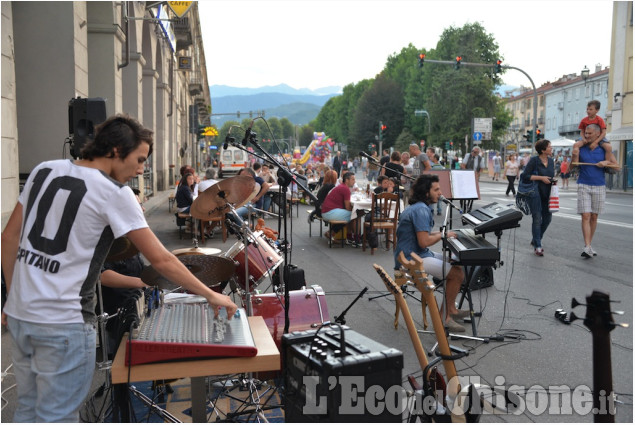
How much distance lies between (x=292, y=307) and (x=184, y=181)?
8920 millimetres

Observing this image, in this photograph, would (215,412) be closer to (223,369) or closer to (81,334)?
(223,369)

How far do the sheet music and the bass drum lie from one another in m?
3.86

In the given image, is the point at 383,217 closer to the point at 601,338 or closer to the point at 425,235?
the point at 425,235

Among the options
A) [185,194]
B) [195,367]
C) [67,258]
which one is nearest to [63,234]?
[67,258]

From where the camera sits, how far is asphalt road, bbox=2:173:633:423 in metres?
4.39

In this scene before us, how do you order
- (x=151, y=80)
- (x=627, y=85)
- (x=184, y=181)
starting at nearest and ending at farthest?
(x=184, y=181), (x=151, y=80), (x=627, y=85)

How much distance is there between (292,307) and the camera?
4613 mm

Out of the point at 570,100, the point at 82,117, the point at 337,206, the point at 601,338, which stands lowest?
the point at 337,206

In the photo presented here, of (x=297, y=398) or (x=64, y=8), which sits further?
(x=64, y=8)

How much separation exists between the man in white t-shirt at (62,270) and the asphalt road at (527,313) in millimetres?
1952

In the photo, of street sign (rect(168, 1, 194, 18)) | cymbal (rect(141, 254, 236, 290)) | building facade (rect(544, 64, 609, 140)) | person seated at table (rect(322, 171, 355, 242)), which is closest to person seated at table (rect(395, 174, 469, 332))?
cymbal (rect(141, 254, 236, 290))

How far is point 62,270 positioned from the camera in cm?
238

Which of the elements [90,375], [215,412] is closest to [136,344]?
[90,375]

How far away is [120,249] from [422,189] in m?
3.27
